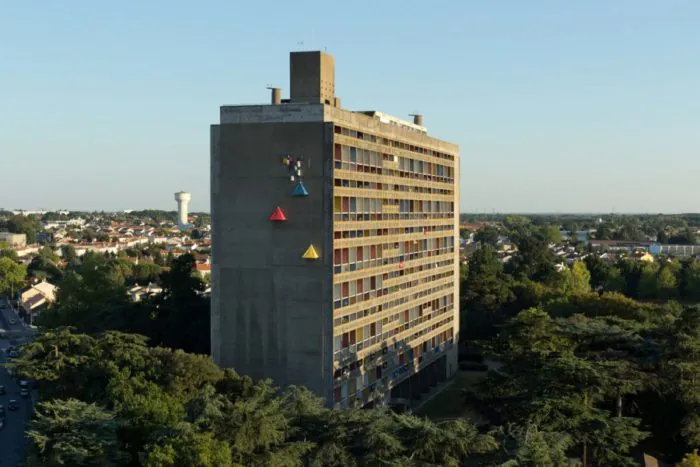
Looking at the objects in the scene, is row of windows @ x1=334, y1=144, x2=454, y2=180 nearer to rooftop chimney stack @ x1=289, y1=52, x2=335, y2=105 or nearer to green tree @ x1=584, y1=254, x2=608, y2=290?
rooftop chimney stack @ x1=289, y1=52, x2=335, y2=105

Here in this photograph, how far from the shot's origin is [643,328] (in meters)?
57.0

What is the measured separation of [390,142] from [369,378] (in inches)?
667

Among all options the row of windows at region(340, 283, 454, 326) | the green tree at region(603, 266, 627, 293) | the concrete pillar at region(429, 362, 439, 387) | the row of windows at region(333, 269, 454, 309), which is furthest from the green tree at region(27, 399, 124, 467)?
the green tree at region(603, 266, 627, 293)

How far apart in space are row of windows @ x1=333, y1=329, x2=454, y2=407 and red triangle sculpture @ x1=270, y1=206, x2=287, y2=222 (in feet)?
33.6

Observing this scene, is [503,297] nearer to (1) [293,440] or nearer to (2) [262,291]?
(2) [262,291]

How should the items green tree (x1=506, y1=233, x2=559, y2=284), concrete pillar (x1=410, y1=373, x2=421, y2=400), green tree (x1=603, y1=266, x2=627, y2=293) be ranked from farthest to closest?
green tree (x1=603, y1=266, x2=627, y2=293) → green tree (x1=506, y1=233, x2=559, y2=284) → concrete pillar (x1=410, y1=373, x2=421, y2=400)

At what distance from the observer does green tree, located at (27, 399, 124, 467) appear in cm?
3559

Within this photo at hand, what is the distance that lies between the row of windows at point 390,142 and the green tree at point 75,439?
72.1 ft

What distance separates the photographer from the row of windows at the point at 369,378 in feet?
164

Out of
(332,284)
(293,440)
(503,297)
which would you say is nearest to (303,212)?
(332,284)

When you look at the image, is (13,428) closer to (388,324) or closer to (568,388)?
(388,324)

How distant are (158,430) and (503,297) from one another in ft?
192

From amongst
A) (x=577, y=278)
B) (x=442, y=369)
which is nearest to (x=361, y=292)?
(x=442, y=369)

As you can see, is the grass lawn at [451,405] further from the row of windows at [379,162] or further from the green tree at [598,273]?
the green tree at [598,273]
